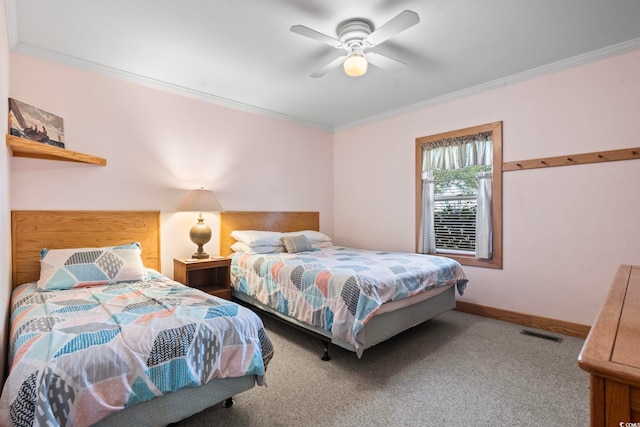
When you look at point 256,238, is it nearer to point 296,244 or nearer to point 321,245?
point 296,244

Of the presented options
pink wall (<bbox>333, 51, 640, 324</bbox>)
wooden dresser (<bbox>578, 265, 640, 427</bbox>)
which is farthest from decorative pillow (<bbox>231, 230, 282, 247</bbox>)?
wooden dresser (<bbox>578, 265, 640, 427</bbox>)

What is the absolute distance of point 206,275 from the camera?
370 centimetres

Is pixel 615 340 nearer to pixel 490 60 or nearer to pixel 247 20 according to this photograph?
pixel 247 20

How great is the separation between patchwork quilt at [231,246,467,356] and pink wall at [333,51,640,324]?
2.46 ft

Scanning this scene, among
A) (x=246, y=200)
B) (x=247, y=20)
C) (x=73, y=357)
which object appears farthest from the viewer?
(x=246, y=200)

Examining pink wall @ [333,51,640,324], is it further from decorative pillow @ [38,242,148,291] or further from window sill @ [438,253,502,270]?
decorative pillow @ [38,242,148,291]

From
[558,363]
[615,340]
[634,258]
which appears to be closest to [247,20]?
[615,340]

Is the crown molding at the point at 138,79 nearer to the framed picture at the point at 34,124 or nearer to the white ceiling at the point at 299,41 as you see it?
the white ceiling at the point at 299,41

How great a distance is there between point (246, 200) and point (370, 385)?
2.75 meters

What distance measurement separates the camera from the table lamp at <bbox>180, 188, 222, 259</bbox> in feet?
11.1

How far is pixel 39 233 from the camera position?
2680 millimetres

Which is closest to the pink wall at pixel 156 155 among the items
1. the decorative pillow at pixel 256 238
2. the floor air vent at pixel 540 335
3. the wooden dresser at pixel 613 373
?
the decorative pillow at pixel 256 238

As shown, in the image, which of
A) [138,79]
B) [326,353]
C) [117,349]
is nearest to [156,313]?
[117,349]

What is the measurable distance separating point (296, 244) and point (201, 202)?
1170 mm
